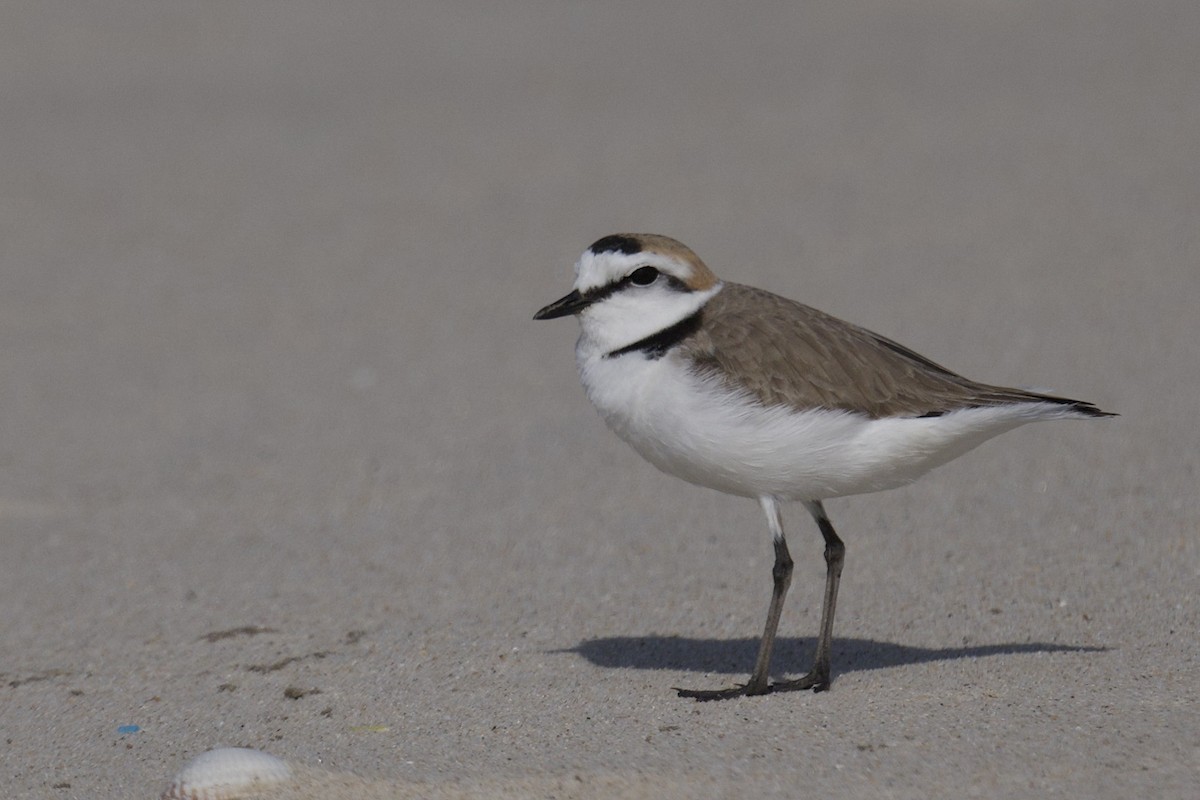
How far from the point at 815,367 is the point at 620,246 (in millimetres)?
688

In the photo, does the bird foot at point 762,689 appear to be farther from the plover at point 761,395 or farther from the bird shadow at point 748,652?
the bird shadow at point 748,652

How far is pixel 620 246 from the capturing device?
4.84 meters

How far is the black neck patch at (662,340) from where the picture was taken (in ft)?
15.6

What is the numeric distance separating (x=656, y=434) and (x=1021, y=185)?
720 centimetres

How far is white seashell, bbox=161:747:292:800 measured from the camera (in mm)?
4102

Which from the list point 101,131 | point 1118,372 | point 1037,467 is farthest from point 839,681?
point 101,131

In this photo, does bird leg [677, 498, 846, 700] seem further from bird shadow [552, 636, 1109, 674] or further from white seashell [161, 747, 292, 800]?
white seashell [161, 747, 292, 800]

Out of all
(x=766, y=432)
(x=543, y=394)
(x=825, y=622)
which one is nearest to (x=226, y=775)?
(x=766, y=432)


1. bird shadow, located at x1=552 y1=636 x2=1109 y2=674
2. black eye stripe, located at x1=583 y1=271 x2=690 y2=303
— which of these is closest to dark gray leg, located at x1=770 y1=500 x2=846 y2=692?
bird shadow, located at x1=552 y1=636 x2=1109 y2=674

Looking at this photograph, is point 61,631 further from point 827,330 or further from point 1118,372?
point 1118,372

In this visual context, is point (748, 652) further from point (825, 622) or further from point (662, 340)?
point (662, 340)

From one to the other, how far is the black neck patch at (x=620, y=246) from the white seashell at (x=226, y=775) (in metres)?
1.76

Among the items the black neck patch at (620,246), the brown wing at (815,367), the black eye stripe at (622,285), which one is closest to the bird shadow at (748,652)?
the brown wing at (815,367)

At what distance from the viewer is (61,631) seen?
243 inches
